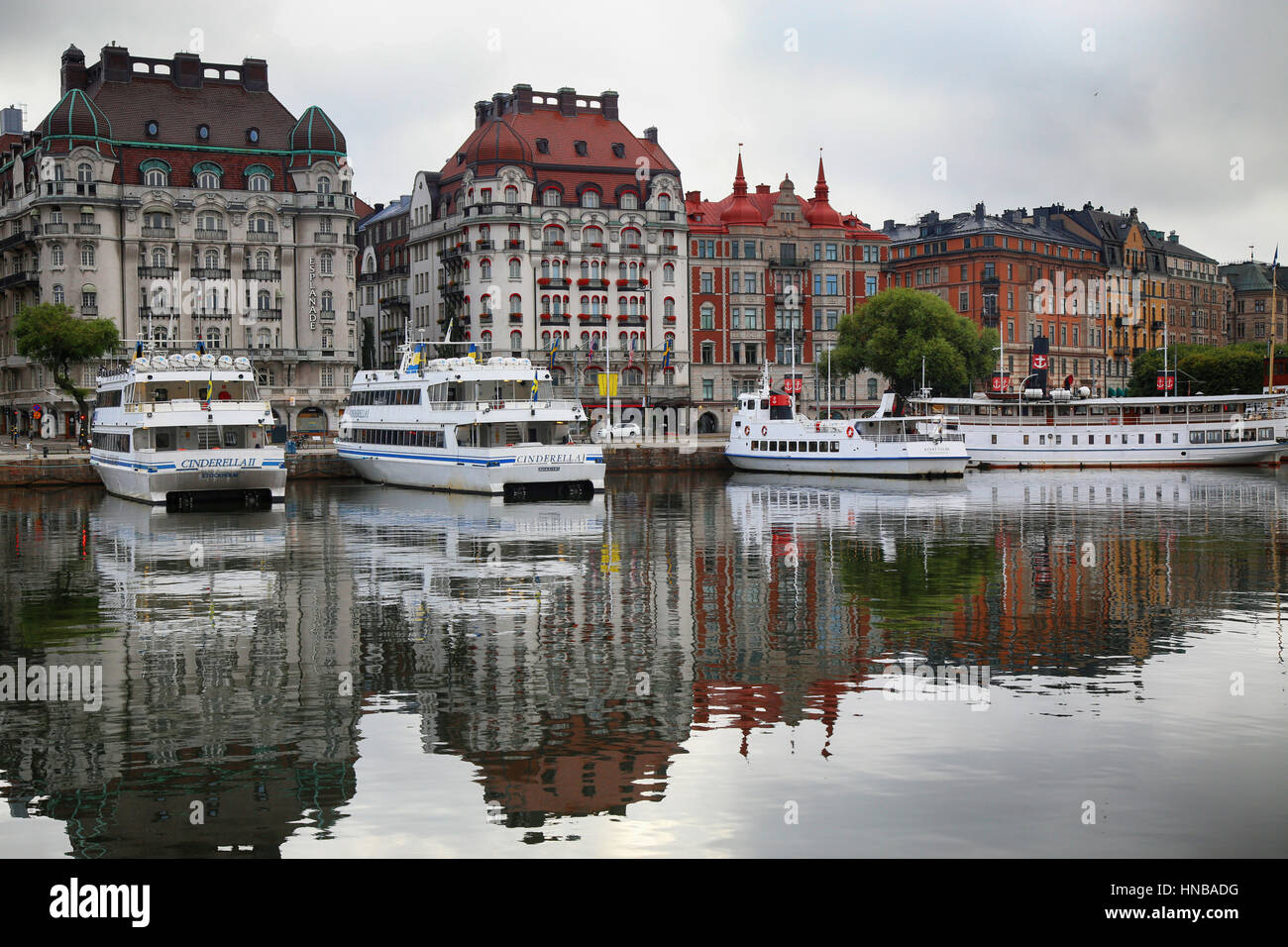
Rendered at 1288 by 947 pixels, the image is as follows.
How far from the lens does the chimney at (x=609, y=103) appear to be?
126769 millimetres

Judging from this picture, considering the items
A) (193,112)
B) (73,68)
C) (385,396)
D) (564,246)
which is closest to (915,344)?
(564,246)

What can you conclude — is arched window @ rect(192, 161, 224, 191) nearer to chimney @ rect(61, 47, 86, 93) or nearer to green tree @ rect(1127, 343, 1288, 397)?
chimney @ rect(61, 47, 86, 93)

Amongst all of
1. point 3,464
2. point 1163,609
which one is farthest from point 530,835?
point 3,464

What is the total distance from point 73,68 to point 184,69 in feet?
28.1

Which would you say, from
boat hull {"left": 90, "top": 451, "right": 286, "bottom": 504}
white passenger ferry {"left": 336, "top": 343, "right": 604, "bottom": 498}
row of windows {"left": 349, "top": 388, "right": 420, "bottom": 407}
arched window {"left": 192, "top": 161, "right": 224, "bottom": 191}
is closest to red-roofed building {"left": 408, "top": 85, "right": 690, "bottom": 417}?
arched window {"left": 192, "top": 161, "right": 224, "bottom": 191}

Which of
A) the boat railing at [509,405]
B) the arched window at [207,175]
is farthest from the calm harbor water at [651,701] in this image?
the arched window at [207,175]

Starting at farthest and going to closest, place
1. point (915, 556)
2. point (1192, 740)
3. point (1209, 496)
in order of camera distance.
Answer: point (1209, 496) → point (915, 556) → point (1192, 740)

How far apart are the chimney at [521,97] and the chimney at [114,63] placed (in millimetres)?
31126

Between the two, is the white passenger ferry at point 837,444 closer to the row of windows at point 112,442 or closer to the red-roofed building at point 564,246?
the red-roofed building at point 564,246

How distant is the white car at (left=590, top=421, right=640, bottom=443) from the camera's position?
108125 mm

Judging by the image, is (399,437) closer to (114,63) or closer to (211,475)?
(211,475)
